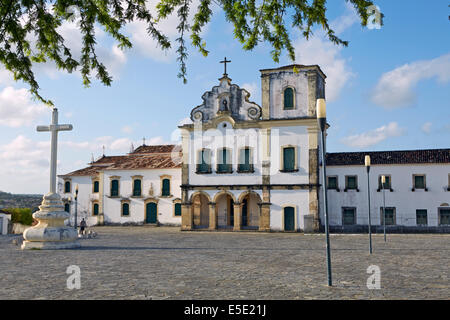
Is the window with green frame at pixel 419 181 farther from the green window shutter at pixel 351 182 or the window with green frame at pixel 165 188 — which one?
the window with green frame at pixel 165 188

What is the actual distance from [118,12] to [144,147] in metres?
38.7

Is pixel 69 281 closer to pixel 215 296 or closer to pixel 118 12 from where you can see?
pixel 215 296

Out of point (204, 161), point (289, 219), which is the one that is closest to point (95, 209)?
point (204, 161)

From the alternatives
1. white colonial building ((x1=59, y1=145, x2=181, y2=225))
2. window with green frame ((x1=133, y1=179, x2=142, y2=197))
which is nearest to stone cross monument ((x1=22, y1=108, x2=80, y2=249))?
white colonial building ((x1=59, y1=145, x2=181, y2=225))

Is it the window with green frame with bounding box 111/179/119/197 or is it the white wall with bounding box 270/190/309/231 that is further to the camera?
the window with green frame with bounding box 111/179/119/197

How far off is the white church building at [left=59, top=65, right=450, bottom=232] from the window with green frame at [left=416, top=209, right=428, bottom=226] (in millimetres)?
60

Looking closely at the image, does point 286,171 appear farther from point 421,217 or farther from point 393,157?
point 421,217

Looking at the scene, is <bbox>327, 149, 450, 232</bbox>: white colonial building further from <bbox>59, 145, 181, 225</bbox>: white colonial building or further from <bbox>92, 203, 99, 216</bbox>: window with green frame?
<bbox>92, 203, 99, 216</bbox>: window with green frame

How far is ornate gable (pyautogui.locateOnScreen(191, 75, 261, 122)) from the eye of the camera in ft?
101

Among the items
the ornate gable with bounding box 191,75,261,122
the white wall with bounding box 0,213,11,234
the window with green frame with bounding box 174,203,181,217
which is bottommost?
the white wall with bounding box 0,213,11,234

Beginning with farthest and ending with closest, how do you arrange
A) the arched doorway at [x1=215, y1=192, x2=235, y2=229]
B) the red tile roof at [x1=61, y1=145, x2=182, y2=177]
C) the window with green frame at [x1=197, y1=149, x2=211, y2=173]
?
the red tile roof at [x1=61, y1=145, x2=182, y2=177], the arched doorway at [x1=215, y1=192, x2=235, y2=229], the window with green frame at [x1=197, y1=149, x2=211, y2=173]

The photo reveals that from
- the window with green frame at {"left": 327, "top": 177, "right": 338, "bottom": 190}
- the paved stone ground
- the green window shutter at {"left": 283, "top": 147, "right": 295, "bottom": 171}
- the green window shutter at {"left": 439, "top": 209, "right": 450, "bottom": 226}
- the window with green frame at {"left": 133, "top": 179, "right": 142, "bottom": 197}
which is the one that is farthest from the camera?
the window with green frame at {"left": 133, "top": 179, "right": 142, "bottom": 197}

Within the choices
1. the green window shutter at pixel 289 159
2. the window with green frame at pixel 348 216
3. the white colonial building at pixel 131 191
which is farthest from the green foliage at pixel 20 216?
the window with green frame at pixel 348 216

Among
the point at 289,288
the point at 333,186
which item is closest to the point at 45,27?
the point at 289,288
